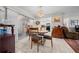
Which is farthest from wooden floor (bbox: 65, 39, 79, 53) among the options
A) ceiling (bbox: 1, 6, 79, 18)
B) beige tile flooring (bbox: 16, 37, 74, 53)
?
ceiling (bbox: 1, 6, 79, 18)

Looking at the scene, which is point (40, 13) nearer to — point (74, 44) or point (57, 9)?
point (57, 9)

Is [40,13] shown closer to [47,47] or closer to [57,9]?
[57,9]

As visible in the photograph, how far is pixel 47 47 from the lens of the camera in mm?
2502

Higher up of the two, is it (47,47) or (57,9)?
(57,9)

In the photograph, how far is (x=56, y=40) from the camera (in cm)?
249

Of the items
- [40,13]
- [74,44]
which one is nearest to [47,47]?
[74,44]

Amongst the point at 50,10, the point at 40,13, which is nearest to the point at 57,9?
the point at 50,10

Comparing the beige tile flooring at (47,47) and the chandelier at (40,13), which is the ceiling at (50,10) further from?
the beige tile flooring at (47,47)

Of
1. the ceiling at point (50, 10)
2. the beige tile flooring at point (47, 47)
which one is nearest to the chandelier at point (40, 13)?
the ceiling at point (50, 10)

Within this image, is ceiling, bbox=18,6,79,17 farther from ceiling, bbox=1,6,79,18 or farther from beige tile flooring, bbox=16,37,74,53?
beige tile flooring, bbox=16,37,74,53

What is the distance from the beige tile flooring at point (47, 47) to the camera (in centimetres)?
246
